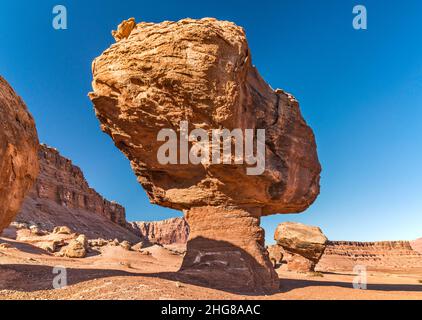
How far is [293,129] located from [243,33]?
16.8ft

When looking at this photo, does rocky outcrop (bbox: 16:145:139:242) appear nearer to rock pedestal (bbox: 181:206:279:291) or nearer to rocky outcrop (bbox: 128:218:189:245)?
rock pedestal (bbox: 181:206:279:291)

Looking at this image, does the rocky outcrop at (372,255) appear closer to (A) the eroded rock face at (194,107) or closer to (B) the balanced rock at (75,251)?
(B) the balanced rock at (75,251)

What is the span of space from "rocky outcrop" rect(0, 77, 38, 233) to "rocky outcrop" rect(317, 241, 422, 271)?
53.4 meters

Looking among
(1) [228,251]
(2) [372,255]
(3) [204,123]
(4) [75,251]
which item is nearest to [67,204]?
(4) [75,251]

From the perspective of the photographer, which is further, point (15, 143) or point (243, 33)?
point (243, 33)

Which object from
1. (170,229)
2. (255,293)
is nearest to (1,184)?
(255,293)

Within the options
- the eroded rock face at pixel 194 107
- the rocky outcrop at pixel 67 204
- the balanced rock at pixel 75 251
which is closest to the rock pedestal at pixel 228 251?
the eroded rock face at pixel 194 107

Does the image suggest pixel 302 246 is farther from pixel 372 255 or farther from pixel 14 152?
pixel 372 255

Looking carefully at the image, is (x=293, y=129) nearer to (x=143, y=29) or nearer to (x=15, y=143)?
(x=143, y=29)

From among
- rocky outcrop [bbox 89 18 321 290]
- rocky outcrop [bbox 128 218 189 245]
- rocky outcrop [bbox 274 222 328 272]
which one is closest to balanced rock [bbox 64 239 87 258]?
rocky outcrop [bbox 89 18 321 290]

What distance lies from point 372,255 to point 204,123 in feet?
223

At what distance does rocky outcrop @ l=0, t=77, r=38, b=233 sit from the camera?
746cm

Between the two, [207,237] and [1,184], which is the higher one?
[1,184]

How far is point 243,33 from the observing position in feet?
39.1
